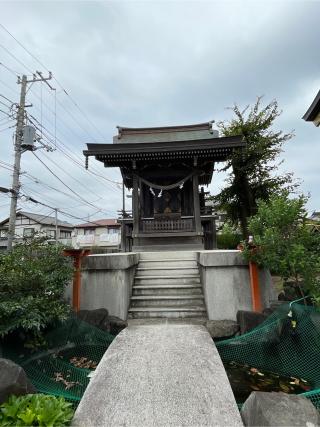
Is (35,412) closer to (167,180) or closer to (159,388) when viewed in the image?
(159,388)

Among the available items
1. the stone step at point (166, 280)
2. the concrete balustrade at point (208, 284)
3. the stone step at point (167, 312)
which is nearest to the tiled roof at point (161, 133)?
the stone step at point (166, 280)

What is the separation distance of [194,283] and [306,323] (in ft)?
10.7

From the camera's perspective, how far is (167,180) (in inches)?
499

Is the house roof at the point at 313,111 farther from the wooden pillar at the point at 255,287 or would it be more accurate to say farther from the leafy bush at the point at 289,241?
the wooden pillar at the point at 255,287

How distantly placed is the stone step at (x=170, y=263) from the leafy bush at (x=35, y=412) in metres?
5.56

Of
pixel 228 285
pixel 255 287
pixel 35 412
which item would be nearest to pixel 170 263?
pixel 228 285

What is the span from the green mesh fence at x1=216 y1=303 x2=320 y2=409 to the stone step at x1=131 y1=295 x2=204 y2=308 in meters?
1.98

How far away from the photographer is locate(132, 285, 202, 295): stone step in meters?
6.58

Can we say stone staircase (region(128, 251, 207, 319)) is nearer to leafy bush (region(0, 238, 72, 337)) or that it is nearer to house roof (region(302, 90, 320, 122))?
leafy bush (region(0, 238, 72, 337))

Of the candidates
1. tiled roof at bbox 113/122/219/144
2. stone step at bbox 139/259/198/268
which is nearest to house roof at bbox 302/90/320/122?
stone step at bbox 139/259/198/268

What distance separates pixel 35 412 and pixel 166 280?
197 inches

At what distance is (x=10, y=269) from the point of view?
4.14 m

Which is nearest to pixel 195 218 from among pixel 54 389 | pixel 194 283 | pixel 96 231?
pixel 194 283

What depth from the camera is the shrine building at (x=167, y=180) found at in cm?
1047
